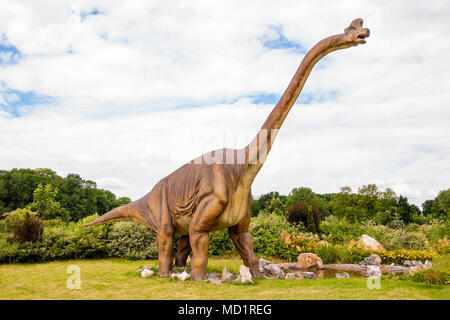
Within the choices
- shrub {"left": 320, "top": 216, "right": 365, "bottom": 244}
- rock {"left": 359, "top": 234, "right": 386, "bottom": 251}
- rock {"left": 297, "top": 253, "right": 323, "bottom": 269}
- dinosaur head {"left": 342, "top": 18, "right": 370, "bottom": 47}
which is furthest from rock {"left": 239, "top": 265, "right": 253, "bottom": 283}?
shrub {"left": 320, "top": 216, "right": 365, "bottom": 244}

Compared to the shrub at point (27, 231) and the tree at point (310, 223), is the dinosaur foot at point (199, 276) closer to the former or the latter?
the shrub at point (27, 231)

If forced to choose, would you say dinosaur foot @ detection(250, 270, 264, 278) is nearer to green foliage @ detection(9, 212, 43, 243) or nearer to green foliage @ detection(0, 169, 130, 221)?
green foliage @ detection(9, 212, 43, 243)

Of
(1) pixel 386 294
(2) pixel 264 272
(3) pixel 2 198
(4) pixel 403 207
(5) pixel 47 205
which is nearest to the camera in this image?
(1) pixel 386 294

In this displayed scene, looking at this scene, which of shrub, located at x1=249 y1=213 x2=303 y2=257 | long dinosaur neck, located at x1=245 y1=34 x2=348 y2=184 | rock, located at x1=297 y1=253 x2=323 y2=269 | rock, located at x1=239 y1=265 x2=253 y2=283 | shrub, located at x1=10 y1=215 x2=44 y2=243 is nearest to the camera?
long dinosaur neck, located at x1=245 y1=34 x2=348 y2=184

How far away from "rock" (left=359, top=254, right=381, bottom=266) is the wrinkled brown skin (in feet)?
17.2

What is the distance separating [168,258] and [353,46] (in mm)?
5299

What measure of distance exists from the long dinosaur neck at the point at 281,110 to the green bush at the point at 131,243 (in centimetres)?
615

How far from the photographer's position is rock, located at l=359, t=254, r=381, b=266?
34.6 feet

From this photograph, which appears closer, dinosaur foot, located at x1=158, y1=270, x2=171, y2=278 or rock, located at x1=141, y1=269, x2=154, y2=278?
dinosaur foot, located at x1=158, y1=270, x2=171, y2=278

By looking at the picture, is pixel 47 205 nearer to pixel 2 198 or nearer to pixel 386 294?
pixel 2 198

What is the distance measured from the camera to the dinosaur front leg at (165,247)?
23.0ft

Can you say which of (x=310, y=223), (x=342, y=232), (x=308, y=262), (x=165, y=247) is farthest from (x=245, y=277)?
(x=342, y=232)

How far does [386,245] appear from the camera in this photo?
13.3 metres
